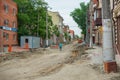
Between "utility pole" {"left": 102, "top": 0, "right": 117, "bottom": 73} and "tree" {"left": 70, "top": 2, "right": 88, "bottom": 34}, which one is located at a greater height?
"tree" {"left": 70, "top": 2, "right": 88, "bottom": 34}

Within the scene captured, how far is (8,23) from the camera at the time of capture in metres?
55.6

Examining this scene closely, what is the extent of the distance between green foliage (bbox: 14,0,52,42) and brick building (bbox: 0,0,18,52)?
8.56 feet

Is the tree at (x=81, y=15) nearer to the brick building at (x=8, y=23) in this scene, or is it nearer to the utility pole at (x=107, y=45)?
the brick building at (x=8, y=23)

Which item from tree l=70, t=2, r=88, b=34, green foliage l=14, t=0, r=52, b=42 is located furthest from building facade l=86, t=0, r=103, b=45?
tree l=70, t=2, r=88, b=34

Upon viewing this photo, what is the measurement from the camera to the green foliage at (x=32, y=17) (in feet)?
207

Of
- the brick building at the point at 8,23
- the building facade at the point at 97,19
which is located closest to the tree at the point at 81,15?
the building facade at the point at 97,19

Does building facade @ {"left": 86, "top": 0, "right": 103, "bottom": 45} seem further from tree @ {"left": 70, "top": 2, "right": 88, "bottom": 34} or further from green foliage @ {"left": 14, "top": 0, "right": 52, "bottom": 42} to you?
tree @ {"left": 70, "top": 2, "right": 88, "bottom": 34}

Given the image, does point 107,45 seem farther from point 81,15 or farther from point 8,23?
point 81,15

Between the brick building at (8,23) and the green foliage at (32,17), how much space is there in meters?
2.61

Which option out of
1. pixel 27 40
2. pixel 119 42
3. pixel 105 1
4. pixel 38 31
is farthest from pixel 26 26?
pixel 105 1

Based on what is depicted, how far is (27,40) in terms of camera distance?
57438 millimetres

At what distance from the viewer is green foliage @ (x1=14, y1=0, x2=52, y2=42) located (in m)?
63.2

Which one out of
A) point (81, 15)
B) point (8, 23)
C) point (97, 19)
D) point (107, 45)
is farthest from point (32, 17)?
point (107, 45)

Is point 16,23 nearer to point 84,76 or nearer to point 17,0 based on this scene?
point 17,0
